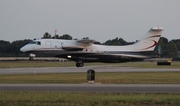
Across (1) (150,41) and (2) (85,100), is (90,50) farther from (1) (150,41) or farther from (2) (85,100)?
(2) (85,100)

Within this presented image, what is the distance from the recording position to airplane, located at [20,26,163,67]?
180 feet

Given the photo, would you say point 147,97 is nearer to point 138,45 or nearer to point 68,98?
point 68,98

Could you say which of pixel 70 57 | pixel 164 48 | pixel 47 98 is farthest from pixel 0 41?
pixel 47 98

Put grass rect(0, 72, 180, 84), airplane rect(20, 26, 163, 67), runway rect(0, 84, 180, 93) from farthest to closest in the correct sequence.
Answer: airplane rect(20, 26, 163, 67)
grass rect(0, 72, 180, 84)
runway rect(0, 84, 180, 93)

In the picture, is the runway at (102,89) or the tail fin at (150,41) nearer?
the runway at (102,89)

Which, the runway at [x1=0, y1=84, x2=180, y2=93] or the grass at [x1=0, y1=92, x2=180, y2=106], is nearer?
the grass at [x1=0, y1=92, x2=180, y2=106]

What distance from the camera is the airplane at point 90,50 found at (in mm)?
54875

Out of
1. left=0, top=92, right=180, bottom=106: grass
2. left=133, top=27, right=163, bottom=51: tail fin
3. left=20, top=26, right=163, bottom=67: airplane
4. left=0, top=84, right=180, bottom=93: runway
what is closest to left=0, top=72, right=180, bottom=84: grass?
left=0, top=84, right=180, bottom=93: runway

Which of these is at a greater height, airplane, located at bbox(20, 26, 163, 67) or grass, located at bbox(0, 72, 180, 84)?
airplane, located at bbox(20, 26, 163, 67)

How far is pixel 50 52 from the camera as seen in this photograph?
54.9 m

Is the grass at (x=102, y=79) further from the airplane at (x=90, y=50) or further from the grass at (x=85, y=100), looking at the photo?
the airplane at (x=90, y=50)

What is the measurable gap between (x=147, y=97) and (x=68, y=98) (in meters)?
3.76

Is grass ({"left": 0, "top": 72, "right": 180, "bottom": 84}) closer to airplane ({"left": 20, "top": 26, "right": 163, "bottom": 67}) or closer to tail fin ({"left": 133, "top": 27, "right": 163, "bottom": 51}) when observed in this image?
airplane ({"left": 20, "top": 26, "right": 163, "bottom": 67})

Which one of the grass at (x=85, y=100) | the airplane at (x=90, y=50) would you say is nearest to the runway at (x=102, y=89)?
the grass at (x=85, y=100)
